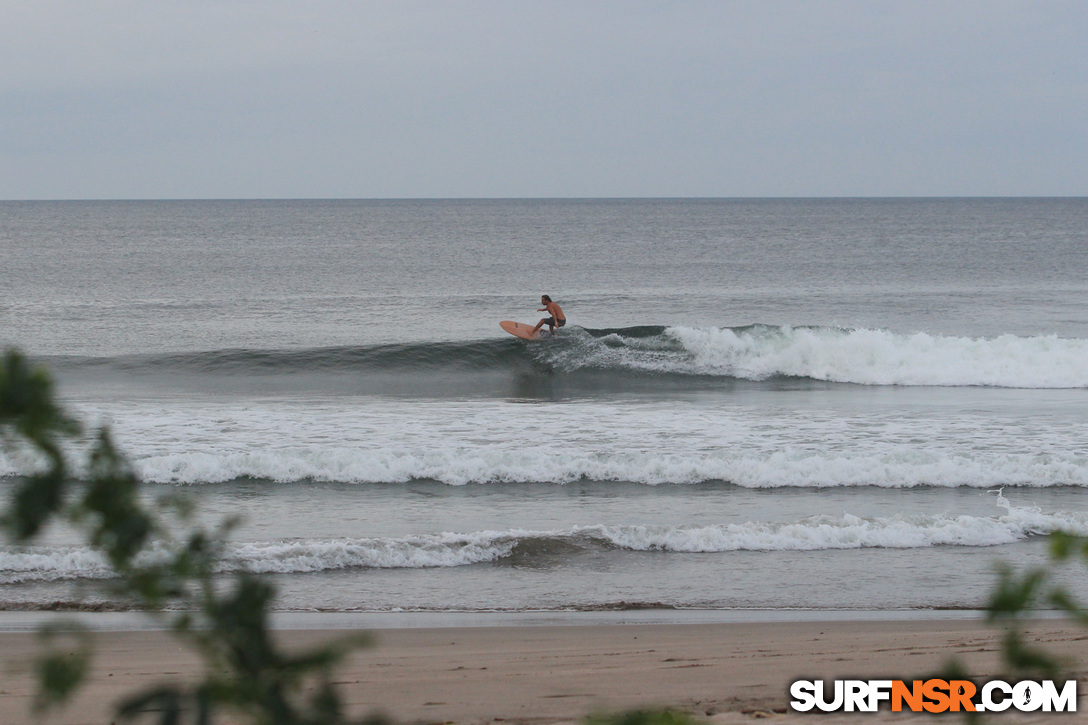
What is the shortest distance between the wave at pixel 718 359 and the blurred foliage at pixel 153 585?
2222 centimetres

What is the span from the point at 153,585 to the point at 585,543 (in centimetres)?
928

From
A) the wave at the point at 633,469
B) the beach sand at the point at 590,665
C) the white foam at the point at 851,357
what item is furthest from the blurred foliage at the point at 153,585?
the white foam at the point at 851,357

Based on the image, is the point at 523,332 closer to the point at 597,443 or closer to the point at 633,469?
the point at 597,443

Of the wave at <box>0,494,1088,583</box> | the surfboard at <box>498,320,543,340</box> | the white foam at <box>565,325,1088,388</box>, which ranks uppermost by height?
the surfboard at <box>498,320,543,340</box>

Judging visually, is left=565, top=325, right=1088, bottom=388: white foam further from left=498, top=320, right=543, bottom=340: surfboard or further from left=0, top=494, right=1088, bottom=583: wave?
left=0, top=494, right=1088, bottom=583: wave

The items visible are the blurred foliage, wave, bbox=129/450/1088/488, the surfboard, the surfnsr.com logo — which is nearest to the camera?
the blurred foliage

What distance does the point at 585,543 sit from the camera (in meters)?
10.1

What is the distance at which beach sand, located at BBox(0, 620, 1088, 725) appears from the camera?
18.2 feet

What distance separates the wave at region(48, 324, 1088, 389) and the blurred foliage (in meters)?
22.2

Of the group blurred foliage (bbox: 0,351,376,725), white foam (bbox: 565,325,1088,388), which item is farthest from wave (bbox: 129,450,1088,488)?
blurred foliage (bbox: 0,351,376,725)

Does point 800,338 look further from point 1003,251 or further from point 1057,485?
point 1003,251

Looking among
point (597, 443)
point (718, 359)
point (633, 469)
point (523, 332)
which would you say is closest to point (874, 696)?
point (633, 469)

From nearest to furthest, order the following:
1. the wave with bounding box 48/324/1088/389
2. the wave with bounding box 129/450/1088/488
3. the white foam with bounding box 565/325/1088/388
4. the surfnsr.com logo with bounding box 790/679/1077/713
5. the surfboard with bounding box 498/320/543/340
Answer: the surfnsr.com logo with bounding box 790/679/1077/713, the wave with bounding box 129/450/1088/488, the white foam with bounding box 565/325/1088/388, the wave with bounding box 48/324/1088/389, the surfboard with bounding box 498/320/543/340

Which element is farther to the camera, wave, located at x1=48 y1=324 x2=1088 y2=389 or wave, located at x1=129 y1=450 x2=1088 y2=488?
wave, located at x1=48 y1=324 x2=1088 y2=389
